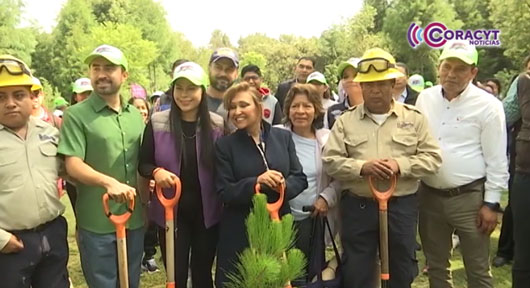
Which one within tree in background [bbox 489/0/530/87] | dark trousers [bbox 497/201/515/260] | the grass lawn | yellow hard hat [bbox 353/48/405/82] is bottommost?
the grass lawn

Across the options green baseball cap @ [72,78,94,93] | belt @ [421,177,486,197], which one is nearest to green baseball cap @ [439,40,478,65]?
belt @ [421,177,486,197]

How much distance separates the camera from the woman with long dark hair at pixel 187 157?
3.38 m

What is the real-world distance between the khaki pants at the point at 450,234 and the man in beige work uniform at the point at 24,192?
8.72 ft

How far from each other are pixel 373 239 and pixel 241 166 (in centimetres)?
106

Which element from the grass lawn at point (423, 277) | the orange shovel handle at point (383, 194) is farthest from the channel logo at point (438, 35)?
the orange shovel handle at point (383, 194)

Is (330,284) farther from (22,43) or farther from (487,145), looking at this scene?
(22,43)

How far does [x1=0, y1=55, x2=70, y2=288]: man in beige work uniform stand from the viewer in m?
2.88

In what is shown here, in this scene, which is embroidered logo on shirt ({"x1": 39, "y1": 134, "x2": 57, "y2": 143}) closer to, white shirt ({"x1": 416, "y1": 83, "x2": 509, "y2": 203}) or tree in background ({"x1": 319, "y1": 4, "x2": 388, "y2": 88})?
white shirt ({"x1": 416, "y1": 83, "x2": 509, "y2": 203})

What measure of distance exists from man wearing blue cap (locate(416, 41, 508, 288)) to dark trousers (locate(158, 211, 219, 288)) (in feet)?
5.61

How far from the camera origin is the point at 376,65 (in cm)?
338

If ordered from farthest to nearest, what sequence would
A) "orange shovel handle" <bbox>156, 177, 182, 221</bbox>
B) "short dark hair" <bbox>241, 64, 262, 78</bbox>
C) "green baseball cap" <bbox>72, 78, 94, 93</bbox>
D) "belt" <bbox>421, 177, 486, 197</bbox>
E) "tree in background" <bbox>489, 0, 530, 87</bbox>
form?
"tree in background" <bbox>489, 0, 530, 87</bbox>
"short dark hair" <bbox>241, 64, 262, 78</bbox>
"green baseball cap" <bbox>72, 78, 94, 93</bbox>
"belt" <bbox>421, 177, 486, 197</bbox>
"orange shovel handle" <bbox>156, 177, 182, 221</bbox>

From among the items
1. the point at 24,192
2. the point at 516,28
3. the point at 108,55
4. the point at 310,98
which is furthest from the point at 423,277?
the point at 516,28

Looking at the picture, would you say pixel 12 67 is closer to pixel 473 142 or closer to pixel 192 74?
pixel 192 74

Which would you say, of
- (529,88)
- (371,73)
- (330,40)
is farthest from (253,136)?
(330,40)
